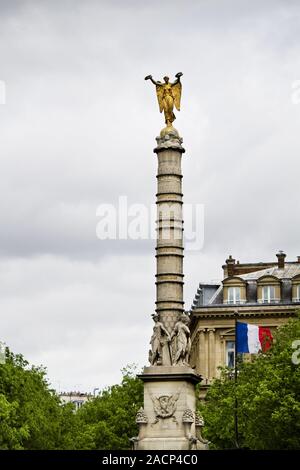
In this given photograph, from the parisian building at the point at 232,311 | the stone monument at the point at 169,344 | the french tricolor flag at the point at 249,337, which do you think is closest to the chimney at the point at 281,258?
the parisian building at the point at 232,311

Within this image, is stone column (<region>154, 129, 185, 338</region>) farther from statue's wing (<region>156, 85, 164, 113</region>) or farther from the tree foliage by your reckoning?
the tree foliage

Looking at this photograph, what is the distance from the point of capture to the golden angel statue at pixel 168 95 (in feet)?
216

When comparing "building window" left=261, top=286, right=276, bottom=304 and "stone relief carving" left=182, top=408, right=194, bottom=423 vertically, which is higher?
"building window" left=261, top=286, right=276, bottom=304

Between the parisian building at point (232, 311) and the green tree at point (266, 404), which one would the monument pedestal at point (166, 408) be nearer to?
the green tree at point (266, 404)

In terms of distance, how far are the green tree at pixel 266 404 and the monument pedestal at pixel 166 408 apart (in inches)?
454

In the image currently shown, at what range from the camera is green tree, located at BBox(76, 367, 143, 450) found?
307 ft

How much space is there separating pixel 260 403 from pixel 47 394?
23417 mm

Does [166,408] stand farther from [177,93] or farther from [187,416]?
[177,93]

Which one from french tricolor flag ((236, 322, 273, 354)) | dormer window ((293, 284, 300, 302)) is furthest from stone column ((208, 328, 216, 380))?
french tricolor flag ((236, 322, 273, 354))
